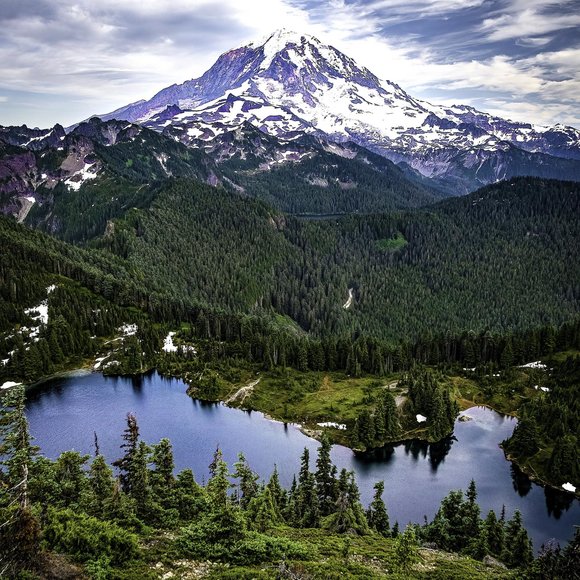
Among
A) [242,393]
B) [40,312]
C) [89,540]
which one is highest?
[40,312]

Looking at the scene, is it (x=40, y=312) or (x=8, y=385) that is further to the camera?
(x=40, y=312)

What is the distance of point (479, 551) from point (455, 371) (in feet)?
344

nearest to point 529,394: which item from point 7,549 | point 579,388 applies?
point 579,388

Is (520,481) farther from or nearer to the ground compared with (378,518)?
nearer to the ground

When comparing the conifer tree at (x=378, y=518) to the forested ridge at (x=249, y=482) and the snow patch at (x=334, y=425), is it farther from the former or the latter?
the snow patch at (x=334, y=425)

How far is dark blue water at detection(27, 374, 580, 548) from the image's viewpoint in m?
107

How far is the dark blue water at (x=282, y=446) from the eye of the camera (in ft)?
352

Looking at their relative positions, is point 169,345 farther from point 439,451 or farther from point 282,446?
point 439,451

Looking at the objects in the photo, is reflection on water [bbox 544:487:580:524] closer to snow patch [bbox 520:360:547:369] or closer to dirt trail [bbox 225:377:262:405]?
snow patch [bbox 520:360:547:369]

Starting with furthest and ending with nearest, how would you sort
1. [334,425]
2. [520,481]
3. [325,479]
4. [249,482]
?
[334,425] < [520,481] < [325,479] < [249,482]

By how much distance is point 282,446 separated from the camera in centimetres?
12775

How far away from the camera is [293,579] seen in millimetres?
38781

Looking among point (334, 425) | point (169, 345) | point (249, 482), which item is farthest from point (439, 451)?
point (169, 345)

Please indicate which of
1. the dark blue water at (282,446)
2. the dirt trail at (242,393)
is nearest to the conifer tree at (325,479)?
the dark blue water at (282,446)
